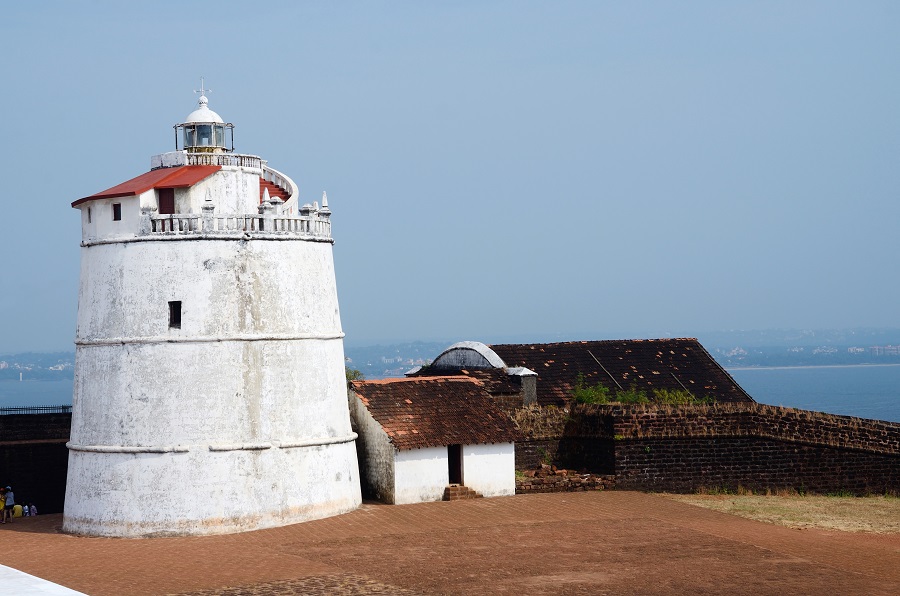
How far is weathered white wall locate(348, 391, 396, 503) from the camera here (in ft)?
91.8

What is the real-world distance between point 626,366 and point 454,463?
9710 millimetres

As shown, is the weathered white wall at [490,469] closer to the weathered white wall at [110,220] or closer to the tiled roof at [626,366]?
the tiled roof at [626,366]

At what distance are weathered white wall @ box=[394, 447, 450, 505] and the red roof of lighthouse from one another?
24.1ft

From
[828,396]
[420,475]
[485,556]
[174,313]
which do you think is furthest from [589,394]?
[828,396]

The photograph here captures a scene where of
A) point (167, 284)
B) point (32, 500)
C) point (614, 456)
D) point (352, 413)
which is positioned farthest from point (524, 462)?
point (32, 500)

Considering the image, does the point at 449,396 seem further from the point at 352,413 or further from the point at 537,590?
the point at 537,590

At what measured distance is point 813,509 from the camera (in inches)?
1108

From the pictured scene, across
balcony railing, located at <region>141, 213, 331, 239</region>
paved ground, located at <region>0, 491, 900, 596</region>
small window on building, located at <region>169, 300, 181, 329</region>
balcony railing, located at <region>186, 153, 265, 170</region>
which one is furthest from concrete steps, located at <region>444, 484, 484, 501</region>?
balcony railing, located at <region>186, 153, 265, 170</region>

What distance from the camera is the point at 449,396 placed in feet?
97.6

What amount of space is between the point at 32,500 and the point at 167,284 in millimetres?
9169

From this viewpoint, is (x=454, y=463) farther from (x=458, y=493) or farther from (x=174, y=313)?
(x=174, y=313)

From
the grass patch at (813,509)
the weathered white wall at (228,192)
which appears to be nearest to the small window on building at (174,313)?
the weathered white wall at (228,192)

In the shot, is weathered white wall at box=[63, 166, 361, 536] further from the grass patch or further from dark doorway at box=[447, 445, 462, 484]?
the grass patch

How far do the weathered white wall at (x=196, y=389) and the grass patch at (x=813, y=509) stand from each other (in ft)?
29.2
